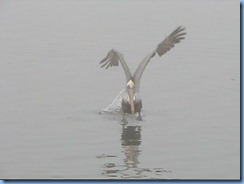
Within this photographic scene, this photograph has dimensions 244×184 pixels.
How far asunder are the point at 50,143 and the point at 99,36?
31.3 ft

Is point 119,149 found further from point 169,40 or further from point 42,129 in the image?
point 169,40

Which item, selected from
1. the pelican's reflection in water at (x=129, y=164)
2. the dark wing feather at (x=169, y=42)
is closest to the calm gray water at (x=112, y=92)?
the pelican's reflection in water at (x=129, y=164)

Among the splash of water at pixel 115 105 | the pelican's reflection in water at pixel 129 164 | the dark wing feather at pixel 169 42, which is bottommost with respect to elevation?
the pelican's reflection in water at pixel 129 164

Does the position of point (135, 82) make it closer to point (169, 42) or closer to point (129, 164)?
point (169, 42)

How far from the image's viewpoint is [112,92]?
18.2 metres

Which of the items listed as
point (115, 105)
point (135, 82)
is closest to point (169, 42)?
point (135, 82)

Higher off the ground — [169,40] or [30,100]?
[169,40]

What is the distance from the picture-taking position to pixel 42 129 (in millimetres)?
15422

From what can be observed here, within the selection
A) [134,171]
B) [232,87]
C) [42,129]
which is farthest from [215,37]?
[134,171]

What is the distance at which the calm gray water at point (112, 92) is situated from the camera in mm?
13539

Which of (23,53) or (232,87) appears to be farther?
(23,53)

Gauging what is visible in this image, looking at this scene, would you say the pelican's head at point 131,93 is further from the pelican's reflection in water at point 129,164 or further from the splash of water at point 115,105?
the pelican's reflection in water at point 129,164

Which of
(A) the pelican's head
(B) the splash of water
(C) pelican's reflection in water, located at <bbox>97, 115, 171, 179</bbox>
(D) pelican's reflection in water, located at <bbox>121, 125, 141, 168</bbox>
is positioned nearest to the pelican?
(A) the pelican's head

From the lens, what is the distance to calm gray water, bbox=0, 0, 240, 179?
13.5 meters
